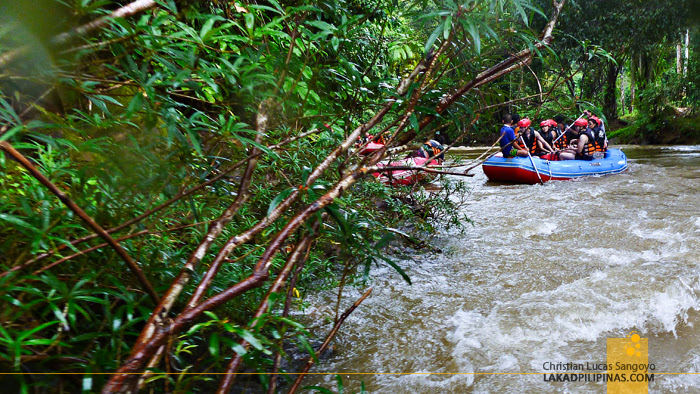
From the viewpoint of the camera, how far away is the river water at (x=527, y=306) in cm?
224

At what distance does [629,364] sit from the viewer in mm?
2324

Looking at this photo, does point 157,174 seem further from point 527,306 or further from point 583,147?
point 583,147

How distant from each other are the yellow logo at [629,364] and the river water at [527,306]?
48 millimetres

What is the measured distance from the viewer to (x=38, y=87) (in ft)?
4.10

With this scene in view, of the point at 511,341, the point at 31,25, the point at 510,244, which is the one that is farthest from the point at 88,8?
the point at 510,244

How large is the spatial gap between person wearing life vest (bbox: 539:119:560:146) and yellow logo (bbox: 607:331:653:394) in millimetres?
8897

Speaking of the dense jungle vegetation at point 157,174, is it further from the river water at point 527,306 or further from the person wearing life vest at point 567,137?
the person wearing life vest at point 567,137

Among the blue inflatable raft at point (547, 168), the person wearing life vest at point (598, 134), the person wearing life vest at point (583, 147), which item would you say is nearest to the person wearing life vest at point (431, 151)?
the blue inflatable raft at point (547, 168)

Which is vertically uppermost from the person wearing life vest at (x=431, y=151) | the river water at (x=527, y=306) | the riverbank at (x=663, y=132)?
the person wearing life vest at (x=431, y=151)

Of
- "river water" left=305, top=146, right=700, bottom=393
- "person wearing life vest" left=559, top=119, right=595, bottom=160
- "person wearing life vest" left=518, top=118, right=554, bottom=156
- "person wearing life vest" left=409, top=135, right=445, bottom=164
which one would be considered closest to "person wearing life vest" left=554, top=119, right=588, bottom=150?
"person wearing life vest" left=559, top=119, right=595, bottom=160

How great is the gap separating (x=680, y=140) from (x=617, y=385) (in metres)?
18.4

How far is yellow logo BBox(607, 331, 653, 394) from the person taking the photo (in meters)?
2.07

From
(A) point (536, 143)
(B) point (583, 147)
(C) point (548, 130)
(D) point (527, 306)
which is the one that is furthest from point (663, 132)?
(D) point (527, 306)

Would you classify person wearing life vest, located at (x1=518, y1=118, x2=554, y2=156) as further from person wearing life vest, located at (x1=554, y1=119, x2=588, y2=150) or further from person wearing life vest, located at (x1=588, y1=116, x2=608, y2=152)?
person wearing life vest, located at (x1=588, y1=116, x2=608, y2=152)
